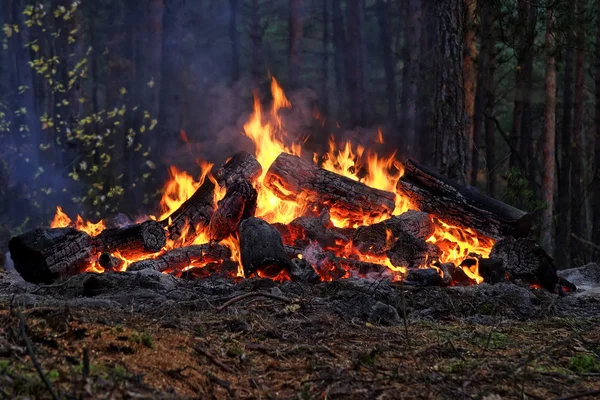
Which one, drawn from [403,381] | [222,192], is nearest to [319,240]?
[222,192]

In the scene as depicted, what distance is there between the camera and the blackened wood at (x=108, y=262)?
8.85m

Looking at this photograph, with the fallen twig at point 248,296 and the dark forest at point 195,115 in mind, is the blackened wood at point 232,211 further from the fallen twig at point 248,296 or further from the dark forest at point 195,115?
the dark forest at point 195,115

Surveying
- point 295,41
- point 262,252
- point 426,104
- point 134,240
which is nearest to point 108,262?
point 134,240

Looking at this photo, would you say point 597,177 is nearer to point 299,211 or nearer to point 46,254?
point 299,211

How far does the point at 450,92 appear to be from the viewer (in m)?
11.3

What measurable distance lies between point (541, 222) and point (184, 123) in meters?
10.7

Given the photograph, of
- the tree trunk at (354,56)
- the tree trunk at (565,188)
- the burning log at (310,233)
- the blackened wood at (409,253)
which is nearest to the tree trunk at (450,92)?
the blackened wood at (409,253)

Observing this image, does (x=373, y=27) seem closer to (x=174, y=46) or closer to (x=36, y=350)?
(x=174, y=46)

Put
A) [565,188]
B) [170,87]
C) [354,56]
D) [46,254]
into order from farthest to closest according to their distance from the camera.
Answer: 1. [354,56]
2. [565,188]
3. [170,87]
4. [46,254]

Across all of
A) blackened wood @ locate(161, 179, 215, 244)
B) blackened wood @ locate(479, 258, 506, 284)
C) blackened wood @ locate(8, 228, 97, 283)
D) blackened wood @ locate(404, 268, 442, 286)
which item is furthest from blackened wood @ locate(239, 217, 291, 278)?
blackened wood @ locate(479, 258, 506, 284)

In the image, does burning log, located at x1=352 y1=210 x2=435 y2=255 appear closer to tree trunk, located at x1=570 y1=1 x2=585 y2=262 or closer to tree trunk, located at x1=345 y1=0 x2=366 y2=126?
tree trunk, located at x1=570 y1=1 x2=585 y2=262

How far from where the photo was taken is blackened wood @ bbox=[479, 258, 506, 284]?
8638mm

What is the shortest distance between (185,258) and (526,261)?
15.6ft

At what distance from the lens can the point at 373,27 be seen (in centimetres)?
4459
